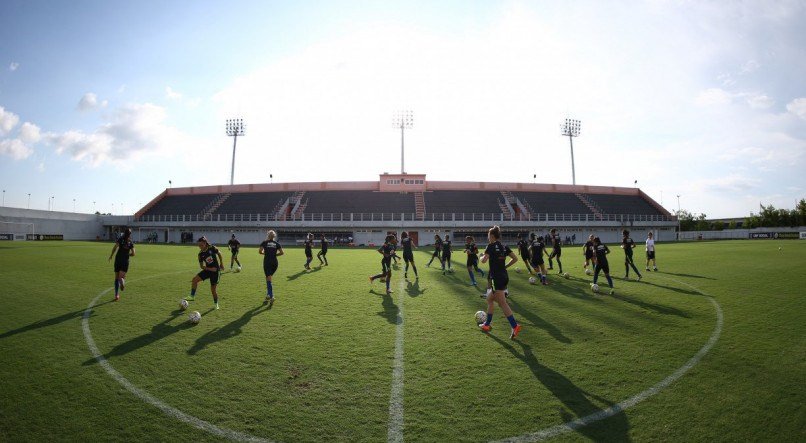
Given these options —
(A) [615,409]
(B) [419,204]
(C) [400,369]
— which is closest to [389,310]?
(C) [400,369]

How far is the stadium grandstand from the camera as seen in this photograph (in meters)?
51.9

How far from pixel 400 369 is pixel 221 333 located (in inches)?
171

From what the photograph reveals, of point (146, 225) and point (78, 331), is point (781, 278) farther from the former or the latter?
point (146, 225)

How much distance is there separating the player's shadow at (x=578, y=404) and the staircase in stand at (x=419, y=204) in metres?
46.5

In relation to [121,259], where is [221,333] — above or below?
below

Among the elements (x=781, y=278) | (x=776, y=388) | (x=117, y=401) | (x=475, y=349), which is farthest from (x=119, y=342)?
(x=781, y=278)

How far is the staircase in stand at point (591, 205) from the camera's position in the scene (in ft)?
190

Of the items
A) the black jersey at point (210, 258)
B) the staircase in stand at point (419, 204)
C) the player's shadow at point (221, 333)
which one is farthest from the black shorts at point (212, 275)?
the staircase in stand at point (419, 204)

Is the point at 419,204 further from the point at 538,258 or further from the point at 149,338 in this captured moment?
the point at 149,338

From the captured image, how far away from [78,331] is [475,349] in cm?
849

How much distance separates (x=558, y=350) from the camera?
6656 mm

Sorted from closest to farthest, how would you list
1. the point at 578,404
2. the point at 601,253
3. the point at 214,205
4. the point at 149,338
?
the point at 578,404 → the point at 149,338 → the point at 601,253 → the point at 214,205

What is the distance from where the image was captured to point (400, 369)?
5809mm

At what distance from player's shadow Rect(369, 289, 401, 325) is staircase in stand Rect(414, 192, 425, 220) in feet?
135
